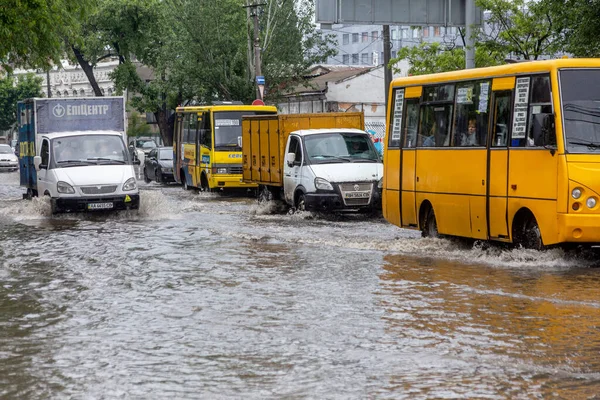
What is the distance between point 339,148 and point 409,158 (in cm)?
606

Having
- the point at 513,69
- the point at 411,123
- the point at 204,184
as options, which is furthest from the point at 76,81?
the point at 513,69

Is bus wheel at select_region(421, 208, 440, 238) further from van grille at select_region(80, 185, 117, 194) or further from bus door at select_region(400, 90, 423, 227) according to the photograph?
van grille at select_region(80, 185, 117, 194)

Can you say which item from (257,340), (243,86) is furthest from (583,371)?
(243,86)

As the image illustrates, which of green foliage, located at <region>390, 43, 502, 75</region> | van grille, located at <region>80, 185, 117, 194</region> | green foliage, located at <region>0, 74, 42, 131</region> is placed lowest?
van grille, located at <region>80, 185, 117, 194</region>

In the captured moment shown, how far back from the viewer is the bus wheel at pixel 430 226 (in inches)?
680

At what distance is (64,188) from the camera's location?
23.4 meters

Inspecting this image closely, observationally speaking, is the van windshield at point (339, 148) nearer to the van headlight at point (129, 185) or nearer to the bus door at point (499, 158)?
the van headlight at point (129, 185)

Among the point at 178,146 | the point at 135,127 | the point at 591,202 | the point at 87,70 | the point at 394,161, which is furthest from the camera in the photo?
the point at 135,127

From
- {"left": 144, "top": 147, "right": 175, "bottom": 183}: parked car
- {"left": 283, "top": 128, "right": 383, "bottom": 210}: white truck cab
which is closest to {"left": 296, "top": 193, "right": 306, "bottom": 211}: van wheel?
{"left": 283, "top": 128, "right": 383, "bottom": 210}: white truck cab

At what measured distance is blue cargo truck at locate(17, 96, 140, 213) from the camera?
920 inches

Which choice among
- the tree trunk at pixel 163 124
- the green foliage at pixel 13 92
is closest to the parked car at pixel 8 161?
the tree trunk at pixel 163 124

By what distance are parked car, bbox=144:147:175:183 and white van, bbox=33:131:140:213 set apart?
18424mm

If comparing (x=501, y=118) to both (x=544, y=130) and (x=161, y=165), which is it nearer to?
(x=544, y=130)

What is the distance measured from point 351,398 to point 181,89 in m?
51.4
